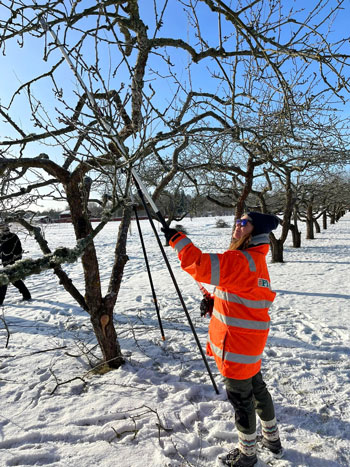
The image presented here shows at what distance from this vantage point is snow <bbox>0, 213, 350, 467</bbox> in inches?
85.9

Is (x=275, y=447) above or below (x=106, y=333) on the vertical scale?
below

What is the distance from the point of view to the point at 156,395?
9.32 ft

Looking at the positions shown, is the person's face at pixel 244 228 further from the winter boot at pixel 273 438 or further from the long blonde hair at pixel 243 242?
the winter boot at pixel 273 438

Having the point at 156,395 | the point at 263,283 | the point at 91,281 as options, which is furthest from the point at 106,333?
the point at 263,283

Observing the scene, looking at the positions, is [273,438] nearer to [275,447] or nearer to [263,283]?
[275,447]

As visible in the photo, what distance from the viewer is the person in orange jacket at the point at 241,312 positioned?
1933 millimetres

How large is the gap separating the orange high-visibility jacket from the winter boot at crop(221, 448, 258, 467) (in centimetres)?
61

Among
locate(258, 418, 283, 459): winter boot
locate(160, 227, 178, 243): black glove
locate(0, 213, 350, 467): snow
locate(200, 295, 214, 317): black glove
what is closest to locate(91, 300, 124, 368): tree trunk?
locate(0, 213, 350, 467): snow

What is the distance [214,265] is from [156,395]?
1779mm

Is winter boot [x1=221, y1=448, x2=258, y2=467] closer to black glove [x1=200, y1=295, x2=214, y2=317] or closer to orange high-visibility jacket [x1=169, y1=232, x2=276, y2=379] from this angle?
orange high-visibility jacket [x1=169, y1=232, x2=276, y2=379]

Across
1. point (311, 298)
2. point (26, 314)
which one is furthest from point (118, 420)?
point (311, 298)

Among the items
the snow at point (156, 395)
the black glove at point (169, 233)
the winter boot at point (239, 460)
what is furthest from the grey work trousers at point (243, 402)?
the black glove at point (169, 233)

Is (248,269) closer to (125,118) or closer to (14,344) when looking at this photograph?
(125,118)

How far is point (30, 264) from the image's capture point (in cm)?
195
